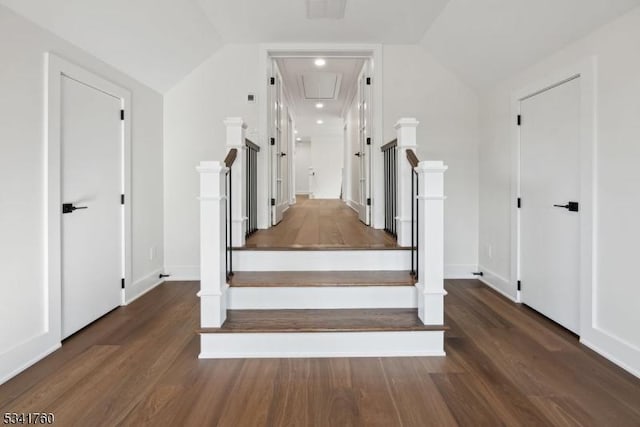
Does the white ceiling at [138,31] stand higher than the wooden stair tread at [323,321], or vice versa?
the white ceiling at [138,31]

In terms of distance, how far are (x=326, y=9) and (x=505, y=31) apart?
5.17ft

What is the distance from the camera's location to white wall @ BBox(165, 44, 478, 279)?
4.05 meters

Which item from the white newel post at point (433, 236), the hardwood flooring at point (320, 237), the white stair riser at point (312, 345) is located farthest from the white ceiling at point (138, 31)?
the white newel post at point (433, 236)

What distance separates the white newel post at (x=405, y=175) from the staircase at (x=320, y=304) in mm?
376

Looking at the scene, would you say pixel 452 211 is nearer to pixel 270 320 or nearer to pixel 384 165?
pixel 384 165

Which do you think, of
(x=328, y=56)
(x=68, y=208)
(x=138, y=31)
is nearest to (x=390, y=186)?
(x=328, y=56)

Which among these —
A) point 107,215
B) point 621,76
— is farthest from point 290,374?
point 621,76

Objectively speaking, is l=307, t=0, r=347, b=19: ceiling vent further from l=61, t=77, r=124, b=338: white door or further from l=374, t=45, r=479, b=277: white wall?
l=61, t=77, r=124, b=338: white door

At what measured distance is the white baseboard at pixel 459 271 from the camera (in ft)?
13.6

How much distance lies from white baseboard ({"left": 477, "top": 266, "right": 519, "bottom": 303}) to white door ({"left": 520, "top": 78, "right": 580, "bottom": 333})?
0.43 feet

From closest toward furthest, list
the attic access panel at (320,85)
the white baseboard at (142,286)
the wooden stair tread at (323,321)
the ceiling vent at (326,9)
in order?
the wooden stair tread at (323,321) < the ceiling vent at (326,9) < the white baseboard at (142,286) < the attic access panel at (320,85)

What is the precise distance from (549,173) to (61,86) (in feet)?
12.5

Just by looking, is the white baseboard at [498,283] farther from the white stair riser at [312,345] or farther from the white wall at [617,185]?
the white stair riser at [312,345]

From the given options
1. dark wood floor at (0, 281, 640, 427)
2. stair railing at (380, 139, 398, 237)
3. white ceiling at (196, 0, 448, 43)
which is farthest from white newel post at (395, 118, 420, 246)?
white ceiling at (196, 0, 448, 43)
